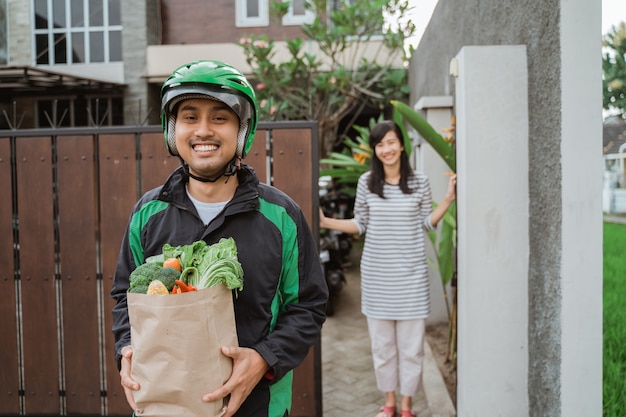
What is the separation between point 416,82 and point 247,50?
3144mm

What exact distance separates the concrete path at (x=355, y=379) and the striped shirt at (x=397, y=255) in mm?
836

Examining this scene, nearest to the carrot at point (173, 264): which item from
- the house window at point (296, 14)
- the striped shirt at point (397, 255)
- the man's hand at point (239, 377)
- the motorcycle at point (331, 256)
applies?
the man's hand at point (239, 377)

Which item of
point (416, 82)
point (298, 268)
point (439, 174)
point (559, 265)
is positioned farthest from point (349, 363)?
point (416, 82)

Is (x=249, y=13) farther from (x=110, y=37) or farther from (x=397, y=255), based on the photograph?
(x=397, y=255)

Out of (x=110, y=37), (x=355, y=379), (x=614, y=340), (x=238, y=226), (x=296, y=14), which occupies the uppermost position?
(x=296, y=14)

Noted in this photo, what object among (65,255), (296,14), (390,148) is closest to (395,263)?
(390,148)

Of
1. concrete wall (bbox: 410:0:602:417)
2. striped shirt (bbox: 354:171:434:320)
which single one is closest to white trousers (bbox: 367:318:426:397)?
striped shirt (bbox: 354:171:434:320)

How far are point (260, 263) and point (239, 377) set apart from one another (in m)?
0.38

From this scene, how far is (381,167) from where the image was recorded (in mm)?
4340

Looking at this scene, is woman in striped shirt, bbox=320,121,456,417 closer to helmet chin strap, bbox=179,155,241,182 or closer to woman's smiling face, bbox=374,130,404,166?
woman's smiling face, bbox=374,130,404,166

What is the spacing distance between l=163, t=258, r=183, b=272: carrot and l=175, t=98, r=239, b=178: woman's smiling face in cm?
35

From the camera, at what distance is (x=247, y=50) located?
10.8 meters

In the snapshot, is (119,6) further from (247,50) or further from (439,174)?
(439,174)

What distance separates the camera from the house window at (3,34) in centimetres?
1558
